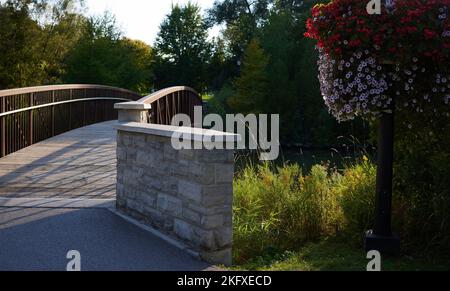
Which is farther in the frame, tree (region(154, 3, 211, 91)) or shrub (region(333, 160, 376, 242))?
tree (region(154, 3, 211, 91))

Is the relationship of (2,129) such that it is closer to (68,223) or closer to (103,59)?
(68,223)

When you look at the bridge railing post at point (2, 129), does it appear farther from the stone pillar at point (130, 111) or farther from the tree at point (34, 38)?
the tree at point (34, 38)

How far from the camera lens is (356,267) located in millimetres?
5227

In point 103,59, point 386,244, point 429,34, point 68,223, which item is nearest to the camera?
point 429,34

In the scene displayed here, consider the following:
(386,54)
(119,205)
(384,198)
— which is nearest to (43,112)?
(119,205)

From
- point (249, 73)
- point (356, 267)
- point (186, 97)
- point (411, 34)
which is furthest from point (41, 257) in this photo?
point (249, 73)

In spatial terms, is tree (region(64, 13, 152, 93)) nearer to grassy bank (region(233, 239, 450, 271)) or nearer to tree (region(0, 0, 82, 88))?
tree (region(0, 0, 82, 88))

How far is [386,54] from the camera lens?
5.21 m

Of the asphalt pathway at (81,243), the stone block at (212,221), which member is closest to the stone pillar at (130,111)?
the asphalt pathway at (81,243)

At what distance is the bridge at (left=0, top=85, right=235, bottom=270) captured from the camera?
5016 millimetres

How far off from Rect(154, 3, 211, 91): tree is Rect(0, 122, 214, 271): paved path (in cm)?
4281

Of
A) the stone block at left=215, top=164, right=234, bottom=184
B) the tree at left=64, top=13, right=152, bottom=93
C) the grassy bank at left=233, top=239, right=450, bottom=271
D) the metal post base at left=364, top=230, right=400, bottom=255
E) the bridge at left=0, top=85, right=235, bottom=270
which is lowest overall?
the grassy bank at left=233, top=239, right=450, bottom=271

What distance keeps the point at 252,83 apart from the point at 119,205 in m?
39.6

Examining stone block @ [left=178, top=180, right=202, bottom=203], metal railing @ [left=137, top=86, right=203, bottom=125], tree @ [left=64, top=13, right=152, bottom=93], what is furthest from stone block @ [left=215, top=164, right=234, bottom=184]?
tree @ [left=64, top=13, right=152, bottom=93]
